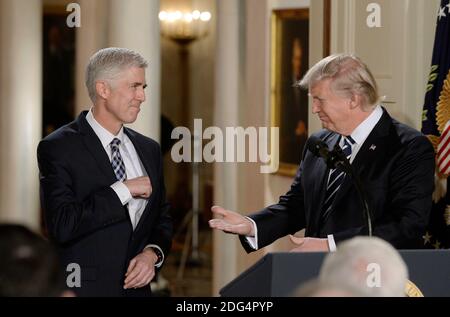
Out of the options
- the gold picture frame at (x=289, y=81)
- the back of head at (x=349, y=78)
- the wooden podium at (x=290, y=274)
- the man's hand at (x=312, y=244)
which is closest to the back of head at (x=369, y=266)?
the wooden podium at (x=290, y=274)

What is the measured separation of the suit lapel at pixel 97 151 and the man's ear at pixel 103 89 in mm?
144

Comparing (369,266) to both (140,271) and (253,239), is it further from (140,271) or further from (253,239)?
(253,239)

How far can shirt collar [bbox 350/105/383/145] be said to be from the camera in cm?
473

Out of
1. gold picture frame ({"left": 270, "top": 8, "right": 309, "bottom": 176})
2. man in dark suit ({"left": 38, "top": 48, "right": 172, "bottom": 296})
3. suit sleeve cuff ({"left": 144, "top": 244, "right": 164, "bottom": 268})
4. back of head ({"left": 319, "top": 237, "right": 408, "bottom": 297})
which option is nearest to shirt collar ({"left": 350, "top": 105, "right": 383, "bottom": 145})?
man in dark suit ({"left": 38, "top": 48, "right": 172, "bottom": 296})

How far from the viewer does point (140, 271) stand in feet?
14.3

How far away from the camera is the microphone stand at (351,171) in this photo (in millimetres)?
4113

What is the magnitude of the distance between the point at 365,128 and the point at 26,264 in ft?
8.78

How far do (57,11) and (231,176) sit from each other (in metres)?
6.63

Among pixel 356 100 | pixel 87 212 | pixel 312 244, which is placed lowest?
pixel 312 244

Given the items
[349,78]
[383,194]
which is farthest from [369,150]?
[349,78]

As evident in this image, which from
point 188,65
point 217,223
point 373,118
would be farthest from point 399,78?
point 188,65

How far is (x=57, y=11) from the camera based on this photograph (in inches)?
625

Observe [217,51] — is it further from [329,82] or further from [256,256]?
[329,82]

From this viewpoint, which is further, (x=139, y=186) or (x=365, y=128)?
(x=365, y=128)
